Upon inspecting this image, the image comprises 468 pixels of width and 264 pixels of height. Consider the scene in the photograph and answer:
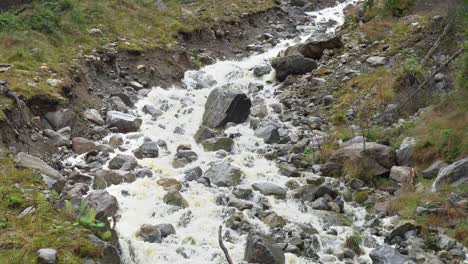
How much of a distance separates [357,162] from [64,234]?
7.36 metres

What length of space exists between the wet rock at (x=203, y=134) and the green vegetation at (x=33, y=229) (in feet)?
19.6

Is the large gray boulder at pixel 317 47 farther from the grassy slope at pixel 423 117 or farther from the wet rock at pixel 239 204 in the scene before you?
the wet rock at pixel 239 204

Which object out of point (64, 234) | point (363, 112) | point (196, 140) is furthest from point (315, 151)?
point (64, 234)

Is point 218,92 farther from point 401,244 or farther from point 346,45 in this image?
point 401,244

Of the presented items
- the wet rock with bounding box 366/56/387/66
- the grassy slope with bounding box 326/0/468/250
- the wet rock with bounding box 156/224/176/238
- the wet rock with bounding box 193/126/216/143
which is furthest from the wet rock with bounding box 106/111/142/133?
the wet rock with bounding box 366/56/387/66

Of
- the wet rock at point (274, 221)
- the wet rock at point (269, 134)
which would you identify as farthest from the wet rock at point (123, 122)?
the wet rock at point (274, 221)

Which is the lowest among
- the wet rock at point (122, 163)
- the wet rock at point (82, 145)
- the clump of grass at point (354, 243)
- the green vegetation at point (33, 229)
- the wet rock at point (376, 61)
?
the wet rock at point (82, 145)

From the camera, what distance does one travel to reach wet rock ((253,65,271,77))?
20.1 m

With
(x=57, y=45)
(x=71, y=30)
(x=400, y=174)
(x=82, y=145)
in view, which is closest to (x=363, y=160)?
(x=400, y=174)

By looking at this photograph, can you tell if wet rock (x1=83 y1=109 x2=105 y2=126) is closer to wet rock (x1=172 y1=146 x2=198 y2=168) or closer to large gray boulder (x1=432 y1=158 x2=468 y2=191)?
wet rock (x1=172 y1=146 x2=198 y2=168)

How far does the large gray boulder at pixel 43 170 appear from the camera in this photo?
398 inches

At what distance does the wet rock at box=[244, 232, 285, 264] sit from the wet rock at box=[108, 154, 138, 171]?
4.61 m

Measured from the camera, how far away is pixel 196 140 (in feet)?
48.1

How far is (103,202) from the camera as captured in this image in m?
9.99
